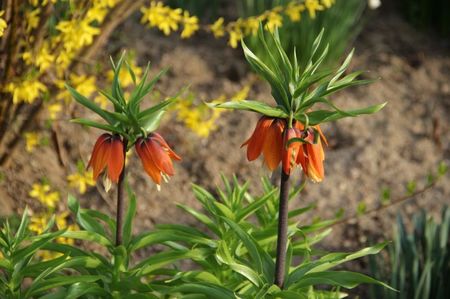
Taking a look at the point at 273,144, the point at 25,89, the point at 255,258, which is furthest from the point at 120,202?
the point at 25,89

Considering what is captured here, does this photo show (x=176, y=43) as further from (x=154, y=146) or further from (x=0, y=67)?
(x=154, y=146)

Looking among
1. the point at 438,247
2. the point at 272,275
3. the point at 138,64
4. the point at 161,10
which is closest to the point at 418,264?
the point at 438,247

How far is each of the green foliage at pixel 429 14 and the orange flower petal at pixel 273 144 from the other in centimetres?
341

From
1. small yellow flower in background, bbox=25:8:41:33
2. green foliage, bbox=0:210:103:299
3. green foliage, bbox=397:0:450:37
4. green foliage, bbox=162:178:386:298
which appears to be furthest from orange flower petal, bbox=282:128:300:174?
green foliage, bbox=397:0:450:37

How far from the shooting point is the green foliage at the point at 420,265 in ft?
9.69

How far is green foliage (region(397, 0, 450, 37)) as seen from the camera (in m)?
5.18

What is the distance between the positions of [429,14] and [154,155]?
347cm

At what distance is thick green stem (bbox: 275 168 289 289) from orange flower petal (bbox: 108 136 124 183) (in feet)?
1.26

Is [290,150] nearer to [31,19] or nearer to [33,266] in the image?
[33,266]

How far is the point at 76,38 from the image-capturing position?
306cm

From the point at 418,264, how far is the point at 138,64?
2160 mm

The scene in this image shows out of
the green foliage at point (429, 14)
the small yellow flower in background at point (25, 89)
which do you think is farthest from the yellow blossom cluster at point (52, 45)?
the green foliage at point (429, 14)

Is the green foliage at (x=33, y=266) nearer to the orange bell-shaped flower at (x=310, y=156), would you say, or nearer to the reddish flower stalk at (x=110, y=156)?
the reddish flower stalk at (x=110, y=156)

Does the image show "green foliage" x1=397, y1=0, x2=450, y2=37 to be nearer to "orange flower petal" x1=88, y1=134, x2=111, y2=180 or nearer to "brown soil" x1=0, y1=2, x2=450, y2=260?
"brown soil" x1=0, y1=2, x2=450, y2=260
